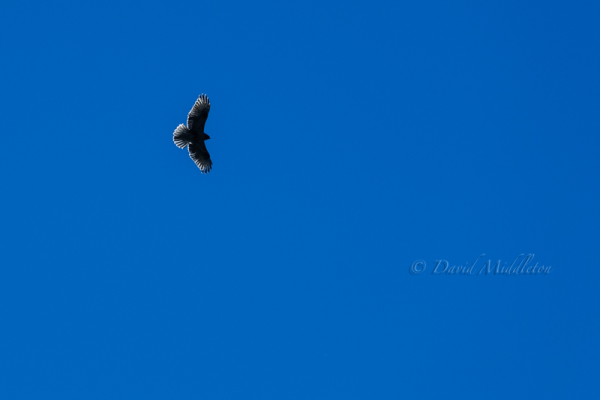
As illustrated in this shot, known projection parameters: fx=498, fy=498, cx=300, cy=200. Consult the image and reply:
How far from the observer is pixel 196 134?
61.4 ft

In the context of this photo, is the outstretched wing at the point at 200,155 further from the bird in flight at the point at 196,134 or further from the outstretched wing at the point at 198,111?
the outstretched wing at the point at 198,111

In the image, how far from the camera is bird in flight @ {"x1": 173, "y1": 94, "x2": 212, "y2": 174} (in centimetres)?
1839

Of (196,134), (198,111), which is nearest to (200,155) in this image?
(196,134)

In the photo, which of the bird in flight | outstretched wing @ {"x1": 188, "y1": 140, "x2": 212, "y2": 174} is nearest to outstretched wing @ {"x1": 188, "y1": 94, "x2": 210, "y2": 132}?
the bird in flight

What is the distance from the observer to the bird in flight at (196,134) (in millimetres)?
18391

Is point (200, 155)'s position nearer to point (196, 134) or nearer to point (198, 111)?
point (196, 134)

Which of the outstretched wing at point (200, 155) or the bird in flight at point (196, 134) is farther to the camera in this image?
the outstretched wing at point (200, 155)

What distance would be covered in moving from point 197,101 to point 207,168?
273 centimetres

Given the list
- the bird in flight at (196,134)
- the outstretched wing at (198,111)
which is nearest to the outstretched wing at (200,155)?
the bird in flight at (196,134)

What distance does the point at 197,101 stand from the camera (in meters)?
18.4

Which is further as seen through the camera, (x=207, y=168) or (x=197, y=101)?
(x=207, y=168)

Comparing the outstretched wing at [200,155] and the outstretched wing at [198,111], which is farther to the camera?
the outstretched wing at [200,155]

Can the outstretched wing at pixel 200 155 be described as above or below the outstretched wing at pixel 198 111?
below

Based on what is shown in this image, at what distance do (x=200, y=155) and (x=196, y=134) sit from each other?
982 millimetres
